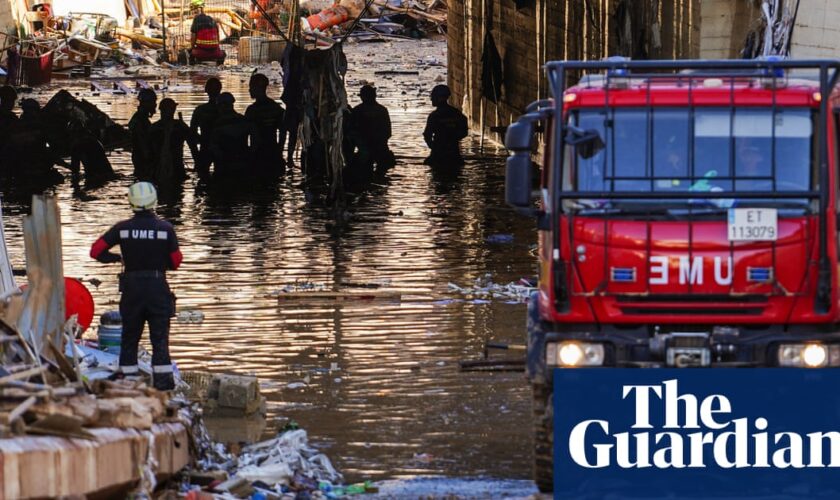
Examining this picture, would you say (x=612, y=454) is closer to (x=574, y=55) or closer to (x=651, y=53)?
(x=651, y=53)

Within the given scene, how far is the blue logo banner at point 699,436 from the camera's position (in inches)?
342

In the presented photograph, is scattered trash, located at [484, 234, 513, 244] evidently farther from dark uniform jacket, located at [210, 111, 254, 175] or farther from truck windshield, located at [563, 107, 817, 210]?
truck windshield, located at [563, 107, 817, 210]

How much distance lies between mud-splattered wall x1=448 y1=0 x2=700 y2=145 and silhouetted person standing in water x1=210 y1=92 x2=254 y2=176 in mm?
5044

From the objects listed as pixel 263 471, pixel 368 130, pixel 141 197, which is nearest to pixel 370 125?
pixel 368 130

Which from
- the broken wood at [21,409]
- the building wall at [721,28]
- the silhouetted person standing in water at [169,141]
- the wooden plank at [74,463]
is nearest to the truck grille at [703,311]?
the wooden plank at [74,463]

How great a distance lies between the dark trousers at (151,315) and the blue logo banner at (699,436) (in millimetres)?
3732

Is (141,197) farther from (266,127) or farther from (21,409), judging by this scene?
(266,127)

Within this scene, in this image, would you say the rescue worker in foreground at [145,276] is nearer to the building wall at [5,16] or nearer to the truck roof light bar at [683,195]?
the truck roof light bar at [683,195]

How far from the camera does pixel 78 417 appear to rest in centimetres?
841

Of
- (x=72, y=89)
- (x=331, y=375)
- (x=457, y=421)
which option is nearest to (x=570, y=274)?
(x=457, y=421)

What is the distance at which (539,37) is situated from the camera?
28188 millimetres

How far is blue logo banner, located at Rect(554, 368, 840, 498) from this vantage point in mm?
8688

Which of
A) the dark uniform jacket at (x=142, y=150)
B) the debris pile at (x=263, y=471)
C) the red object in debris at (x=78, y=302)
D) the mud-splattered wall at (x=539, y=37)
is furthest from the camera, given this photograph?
the dark uniform jacket at (x=142, y=150)

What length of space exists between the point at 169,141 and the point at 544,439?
16840 millimetres
